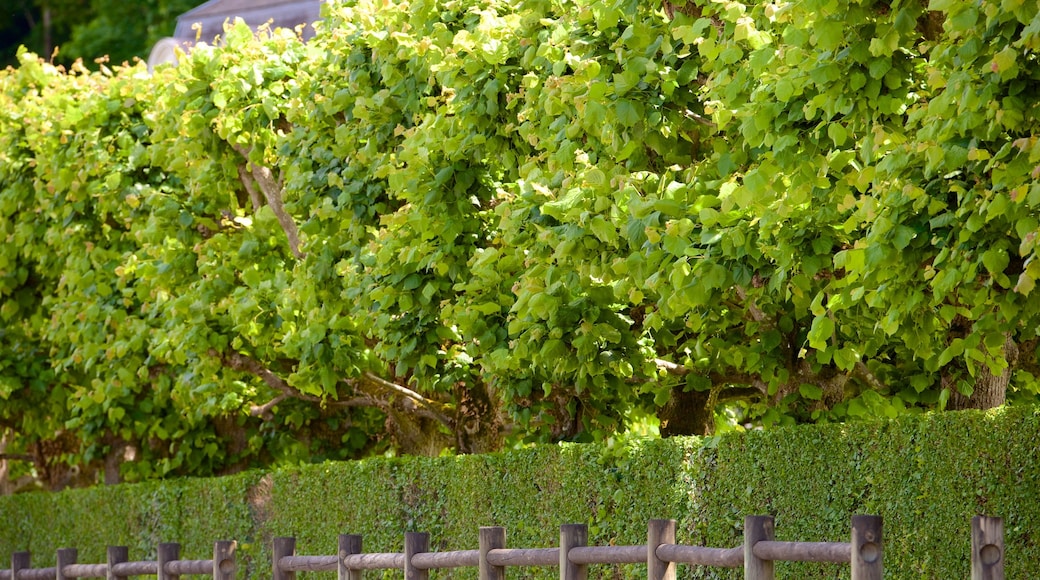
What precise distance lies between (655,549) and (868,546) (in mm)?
2098

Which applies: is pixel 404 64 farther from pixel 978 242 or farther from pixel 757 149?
pixel 978 242

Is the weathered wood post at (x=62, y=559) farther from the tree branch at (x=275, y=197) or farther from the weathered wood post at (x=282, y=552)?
the tree branch at (x=275, y=197)

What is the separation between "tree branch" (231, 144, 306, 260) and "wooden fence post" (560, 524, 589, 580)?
288 inches

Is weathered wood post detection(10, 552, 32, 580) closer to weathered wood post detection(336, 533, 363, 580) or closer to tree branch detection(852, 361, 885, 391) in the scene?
weathered wood post detection(336, 533, 363, 580)

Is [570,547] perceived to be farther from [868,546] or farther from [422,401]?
[422,401]

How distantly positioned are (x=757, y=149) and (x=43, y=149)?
12492 mm

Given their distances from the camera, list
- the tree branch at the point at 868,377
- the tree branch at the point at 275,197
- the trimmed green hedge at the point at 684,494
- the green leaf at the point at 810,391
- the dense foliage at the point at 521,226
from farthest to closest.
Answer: the tree branch at the point at 275,197, the tree branch at the point at 868,377, the green leaf at the point at 810,391, the trimmed green hedge at the point at 684,494, the dense foliage at the point at 521,226

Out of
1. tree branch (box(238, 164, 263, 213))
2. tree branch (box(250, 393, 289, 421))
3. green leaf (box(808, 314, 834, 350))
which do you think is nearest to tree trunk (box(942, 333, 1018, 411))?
green leaf (box(808, 314, 834, 350))

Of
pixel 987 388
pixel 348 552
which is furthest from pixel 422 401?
pixel 987 388

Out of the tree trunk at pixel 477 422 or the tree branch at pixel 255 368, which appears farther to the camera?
the tree branch at pixel 255 368

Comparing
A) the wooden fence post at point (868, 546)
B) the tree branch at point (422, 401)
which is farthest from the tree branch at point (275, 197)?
the wooden fence post at point (868, 546)

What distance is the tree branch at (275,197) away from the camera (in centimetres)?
1797

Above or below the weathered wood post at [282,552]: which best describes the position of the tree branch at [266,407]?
above

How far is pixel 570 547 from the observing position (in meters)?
11.2
